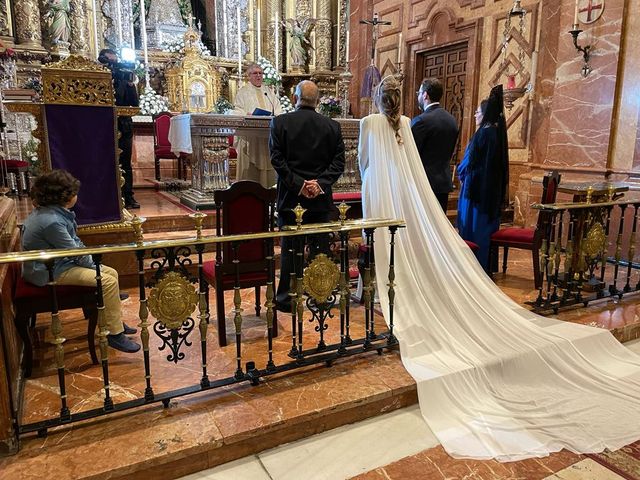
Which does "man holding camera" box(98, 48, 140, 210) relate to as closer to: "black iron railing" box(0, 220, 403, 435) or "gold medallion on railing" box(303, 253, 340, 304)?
"black iron railing" box(0, 220, 403, 435)

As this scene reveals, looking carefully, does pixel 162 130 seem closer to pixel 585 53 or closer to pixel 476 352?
pixel 585 53

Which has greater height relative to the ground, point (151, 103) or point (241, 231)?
point (151, 103)

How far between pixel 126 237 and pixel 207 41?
7313 millimetres

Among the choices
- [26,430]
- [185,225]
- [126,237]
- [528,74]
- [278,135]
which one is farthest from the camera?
[528,74]

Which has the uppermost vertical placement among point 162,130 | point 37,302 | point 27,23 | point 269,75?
point 27,23

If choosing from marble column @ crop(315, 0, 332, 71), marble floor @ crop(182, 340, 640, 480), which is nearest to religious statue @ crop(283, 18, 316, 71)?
marble column @ crop(315, 0, 332, 71)

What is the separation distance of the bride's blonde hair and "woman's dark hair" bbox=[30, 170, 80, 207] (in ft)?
7.23

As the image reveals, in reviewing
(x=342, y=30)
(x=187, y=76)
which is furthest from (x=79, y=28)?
(x=342, y=30)

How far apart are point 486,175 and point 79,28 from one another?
7.21 metres

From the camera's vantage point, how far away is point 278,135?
3629 millimetres

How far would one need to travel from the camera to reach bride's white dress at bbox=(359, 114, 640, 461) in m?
2.74

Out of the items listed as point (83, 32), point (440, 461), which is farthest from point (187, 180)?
point (440, 461)

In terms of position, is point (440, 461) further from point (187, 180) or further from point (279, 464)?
point (187, 180)

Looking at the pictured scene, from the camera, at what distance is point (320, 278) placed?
3.02 meters
